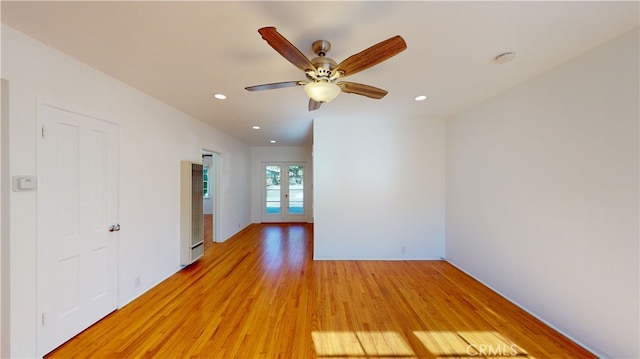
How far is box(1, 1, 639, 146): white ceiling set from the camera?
1.44 meters

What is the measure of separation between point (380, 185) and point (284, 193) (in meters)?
4.17

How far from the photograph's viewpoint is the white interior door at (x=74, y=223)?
185cm

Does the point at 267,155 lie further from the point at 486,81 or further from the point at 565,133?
the point at 565,133

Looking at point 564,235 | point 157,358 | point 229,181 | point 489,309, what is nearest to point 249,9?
point 157,358

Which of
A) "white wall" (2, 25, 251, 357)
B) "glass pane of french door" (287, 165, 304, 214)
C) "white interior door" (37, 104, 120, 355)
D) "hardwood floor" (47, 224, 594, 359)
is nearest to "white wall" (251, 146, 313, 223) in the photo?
"glass pane of french door" (287, 165, 304, 214)

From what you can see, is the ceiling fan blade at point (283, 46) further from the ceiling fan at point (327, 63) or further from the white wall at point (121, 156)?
the white wall at point (121, 156)

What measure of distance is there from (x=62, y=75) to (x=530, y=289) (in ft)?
16.0

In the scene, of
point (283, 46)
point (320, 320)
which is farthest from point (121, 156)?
point (320, 320)

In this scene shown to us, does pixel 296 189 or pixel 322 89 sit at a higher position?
pixel 322 89

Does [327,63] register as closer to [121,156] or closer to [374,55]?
[374,55]

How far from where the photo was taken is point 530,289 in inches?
96.5

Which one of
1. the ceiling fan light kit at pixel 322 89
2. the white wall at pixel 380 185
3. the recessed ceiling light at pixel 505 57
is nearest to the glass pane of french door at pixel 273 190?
the white wall at pixel 380 185

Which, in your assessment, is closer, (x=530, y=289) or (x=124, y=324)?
(x=124, y=324)

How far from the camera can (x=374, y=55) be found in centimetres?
147
